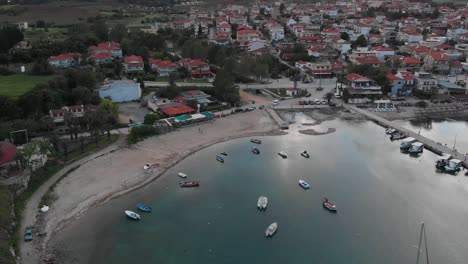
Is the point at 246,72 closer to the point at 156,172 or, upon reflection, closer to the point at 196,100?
the point at 196,100

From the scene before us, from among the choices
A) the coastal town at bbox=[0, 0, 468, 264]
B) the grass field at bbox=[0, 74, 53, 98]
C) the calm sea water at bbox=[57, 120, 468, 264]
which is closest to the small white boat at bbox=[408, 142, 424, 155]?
the coastal town at bbox=[0, 0, 468, 264]

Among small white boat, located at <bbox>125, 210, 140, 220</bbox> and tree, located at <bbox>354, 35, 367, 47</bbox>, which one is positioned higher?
tree, located at <bbox>354, 35, 367, 47</bbox>

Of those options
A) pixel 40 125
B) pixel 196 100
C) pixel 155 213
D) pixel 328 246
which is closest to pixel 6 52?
pixel 40 125

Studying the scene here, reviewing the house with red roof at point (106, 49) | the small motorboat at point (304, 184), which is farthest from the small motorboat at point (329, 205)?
the house with red roof at point (106, 49)

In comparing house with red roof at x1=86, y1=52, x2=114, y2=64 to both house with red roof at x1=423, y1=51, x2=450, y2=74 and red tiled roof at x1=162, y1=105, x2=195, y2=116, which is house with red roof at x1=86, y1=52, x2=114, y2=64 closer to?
red tiled roof at x1=162, y1=105, x2=195, y2=116

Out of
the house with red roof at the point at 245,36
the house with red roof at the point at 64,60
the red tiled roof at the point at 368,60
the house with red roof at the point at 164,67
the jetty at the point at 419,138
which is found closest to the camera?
the jetty at the point at 419,138

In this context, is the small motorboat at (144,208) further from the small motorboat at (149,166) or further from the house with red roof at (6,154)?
the house with red roof at (6,154)
